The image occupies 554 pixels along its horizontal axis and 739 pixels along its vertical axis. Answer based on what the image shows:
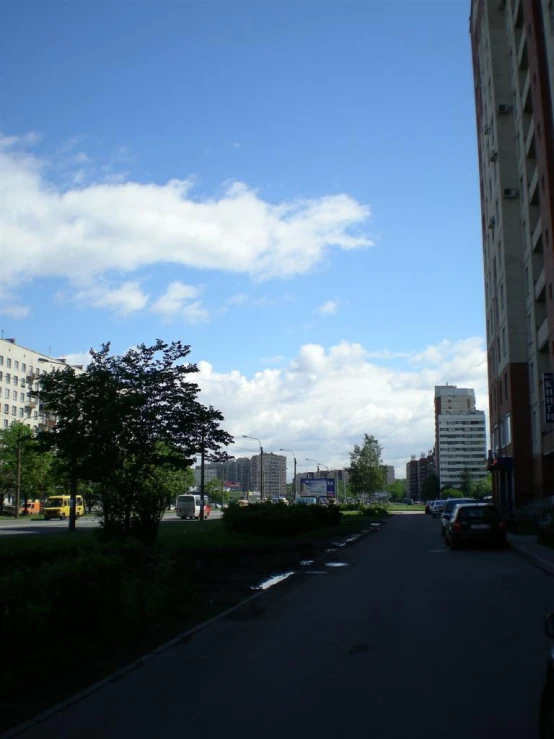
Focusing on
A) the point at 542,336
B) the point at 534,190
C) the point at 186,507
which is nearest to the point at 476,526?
the point at 542,336

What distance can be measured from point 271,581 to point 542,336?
3466cm

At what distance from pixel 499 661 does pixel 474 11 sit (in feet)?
226

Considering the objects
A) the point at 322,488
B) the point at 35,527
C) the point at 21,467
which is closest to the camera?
the point at 35,527

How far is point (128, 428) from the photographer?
72.4 feet

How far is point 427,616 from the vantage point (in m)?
10.3

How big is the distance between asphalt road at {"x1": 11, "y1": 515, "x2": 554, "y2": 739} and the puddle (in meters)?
1.97

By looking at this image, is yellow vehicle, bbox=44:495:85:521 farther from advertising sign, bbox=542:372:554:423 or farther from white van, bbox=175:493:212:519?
advertising sign, bbox=542:372:554:423

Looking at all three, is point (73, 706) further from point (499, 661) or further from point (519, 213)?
point (519, 213)

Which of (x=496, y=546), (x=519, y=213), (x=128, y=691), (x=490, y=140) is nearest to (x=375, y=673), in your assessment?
(x=128, y=691)

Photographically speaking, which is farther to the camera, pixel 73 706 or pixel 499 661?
pixel 499 661

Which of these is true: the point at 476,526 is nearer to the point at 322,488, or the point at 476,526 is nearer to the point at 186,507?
the point at 186,507

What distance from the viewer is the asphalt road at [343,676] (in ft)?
17.6

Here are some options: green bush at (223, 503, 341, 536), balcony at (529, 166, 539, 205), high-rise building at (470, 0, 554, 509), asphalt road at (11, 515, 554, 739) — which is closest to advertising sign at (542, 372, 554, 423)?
high-rise building at (470, 0, 554, 509)

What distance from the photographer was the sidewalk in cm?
1726
